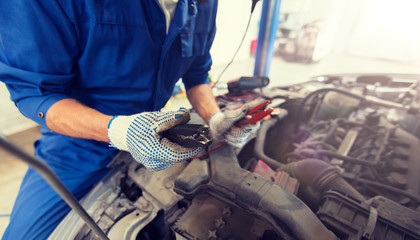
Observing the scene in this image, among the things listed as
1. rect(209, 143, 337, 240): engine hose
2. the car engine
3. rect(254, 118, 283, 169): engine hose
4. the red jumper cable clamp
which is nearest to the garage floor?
the car engine

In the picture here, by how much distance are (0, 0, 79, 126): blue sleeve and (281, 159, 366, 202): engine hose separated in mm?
967

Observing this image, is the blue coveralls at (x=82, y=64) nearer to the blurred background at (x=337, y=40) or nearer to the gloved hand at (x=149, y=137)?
the gloved hand at (x=149, y=137)

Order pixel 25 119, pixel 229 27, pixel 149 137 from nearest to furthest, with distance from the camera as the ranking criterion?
1. pixel 149 137
2. pixel 25 119
3. pixel 229 27

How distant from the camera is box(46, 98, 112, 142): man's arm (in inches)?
24.9

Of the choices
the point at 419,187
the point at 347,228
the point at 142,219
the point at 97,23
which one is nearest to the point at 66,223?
the point at 142,219

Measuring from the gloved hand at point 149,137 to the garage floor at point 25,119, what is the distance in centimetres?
23

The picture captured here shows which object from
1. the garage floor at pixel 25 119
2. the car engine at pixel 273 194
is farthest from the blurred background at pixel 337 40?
the car engine at pixel 273 194

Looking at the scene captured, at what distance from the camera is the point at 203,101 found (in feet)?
3.59

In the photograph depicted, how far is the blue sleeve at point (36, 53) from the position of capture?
569 mm

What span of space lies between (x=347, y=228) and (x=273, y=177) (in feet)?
0.97

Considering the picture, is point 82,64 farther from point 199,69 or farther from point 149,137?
point 199,69

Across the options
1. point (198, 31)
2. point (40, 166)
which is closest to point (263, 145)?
point (198, 31)

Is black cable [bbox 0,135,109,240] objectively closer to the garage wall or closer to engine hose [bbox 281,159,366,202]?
engine hose [bbox 281,159,366,202]

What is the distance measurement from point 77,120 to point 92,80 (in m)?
0.18
